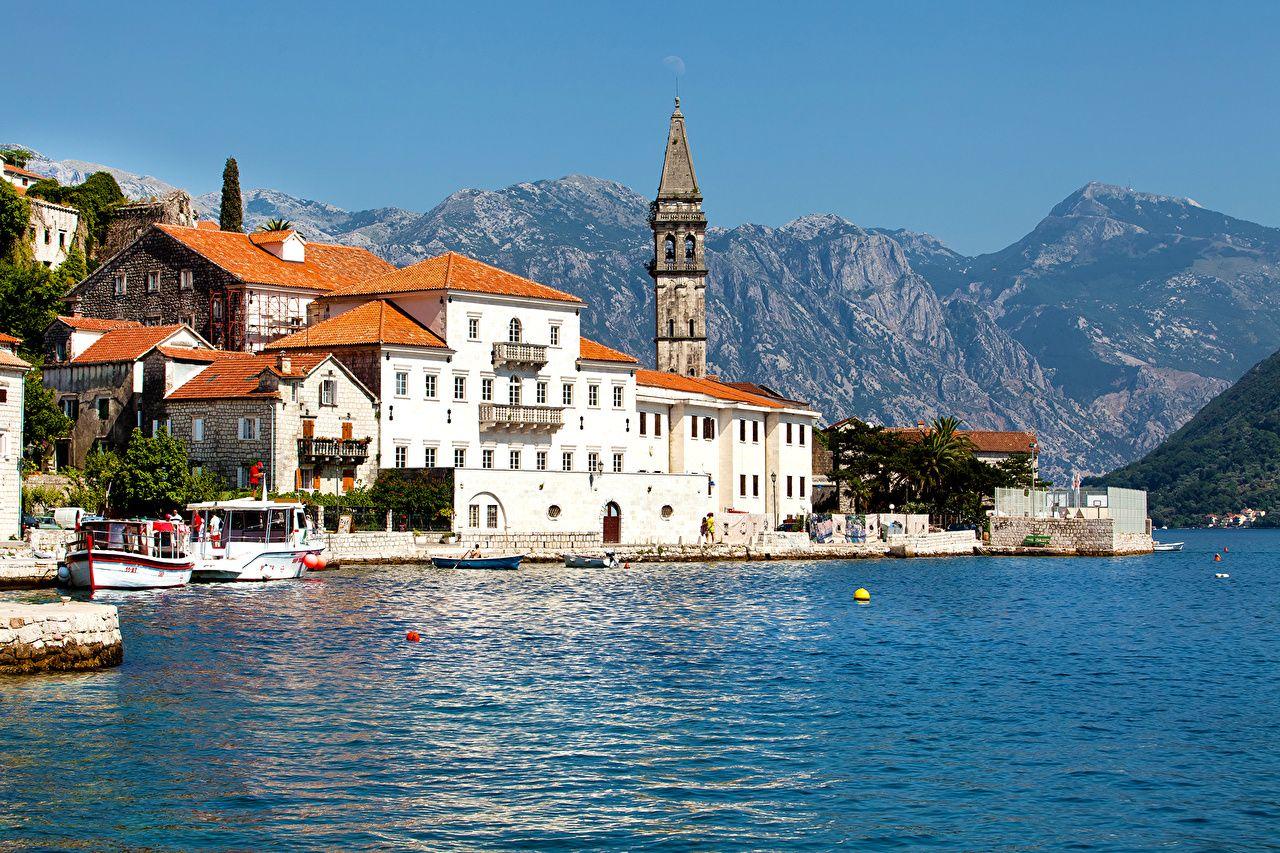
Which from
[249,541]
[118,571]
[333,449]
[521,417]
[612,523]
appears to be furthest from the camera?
[521,417]

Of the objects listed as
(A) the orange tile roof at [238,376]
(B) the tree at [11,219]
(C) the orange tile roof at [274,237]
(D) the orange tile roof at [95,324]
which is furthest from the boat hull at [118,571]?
(B) the tree at [11,219]

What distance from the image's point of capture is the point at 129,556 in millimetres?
50125

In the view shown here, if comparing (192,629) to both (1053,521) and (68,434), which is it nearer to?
(68,434)

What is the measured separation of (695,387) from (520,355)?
16.1 m

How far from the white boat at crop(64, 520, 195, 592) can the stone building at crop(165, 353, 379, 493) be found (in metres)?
12.2

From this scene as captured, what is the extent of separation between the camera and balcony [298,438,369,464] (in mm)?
66688

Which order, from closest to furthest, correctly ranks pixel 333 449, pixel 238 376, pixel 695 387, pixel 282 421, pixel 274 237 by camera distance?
pixel 282 421 → pixel 333 449 → pixel 238 376 → pixel 274 237 → pixel 695 387

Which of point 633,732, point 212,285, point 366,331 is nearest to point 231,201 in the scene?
point 212,285

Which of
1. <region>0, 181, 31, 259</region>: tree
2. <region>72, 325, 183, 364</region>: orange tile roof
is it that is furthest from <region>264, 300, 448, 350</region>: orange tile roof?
<region>0, 181, 31, 259</region>: tree

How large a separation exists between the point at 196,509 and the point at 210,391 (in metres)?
12.3

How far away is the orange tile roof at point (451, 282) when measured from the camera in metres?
75.9

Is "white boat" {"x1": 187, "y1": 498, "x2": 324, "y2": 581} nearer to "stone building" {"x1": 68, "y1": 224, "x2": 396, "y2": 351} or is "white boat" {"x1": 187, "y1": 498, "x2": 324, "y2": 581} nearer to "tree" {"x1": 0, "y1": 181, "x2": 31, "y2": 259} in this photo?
"stone building" {"x1": 68, "y1": 224, "x2": 396, "y2": 351}

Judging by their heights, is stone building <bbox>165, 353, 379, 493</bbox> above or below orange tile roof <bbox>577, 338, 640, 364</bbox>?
below

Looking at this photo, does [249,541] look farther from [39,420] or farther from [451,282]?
[451,282]
